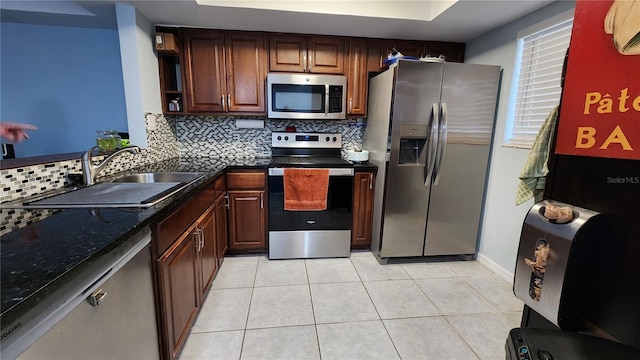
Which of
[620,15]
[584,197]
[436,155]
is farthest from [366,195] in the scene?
[620,15]

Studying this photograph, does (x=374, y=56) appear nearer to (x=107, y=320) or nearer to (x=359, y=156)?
(x=359, y=156)

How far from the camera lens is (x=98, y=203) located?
117cm

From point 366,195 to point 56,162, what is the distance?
2204 mm

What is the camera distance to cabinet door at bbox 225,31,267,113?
2518 mm

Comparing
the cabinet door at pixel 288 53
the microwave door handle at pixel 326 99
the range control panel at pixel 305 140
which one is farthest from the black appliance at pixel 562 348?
the cabinet door at pixel 288 53

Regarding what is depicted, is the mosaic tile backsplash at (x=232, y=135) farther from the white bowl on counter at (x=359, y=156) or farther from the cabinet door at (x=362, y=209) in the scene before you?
the cabinet door at (x=362, y=209)

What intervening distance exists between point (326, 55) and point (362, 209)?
5.08 feet

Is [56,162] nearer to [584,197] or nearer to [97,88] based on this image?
[97,88]

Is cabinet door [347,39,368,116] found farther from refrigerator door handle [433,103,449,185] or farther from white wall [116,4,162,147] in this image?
white wall [116,4,162,147]

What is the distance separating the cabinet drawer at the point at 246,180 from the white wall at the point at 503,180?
2074 millimetres

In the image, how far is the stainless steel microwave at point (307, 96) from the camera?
99.3 inches

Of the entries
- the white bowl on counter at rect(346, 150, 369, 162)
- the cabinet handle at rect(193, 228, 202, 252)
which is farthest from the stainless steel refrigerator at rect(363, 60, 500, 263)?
the cabinet handle at rect(193, 228, 202, 252)

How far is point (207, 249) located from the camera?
6.18 ft

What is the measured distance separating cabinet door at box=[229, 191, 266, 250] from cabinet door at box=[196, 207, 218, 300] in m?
0.37
